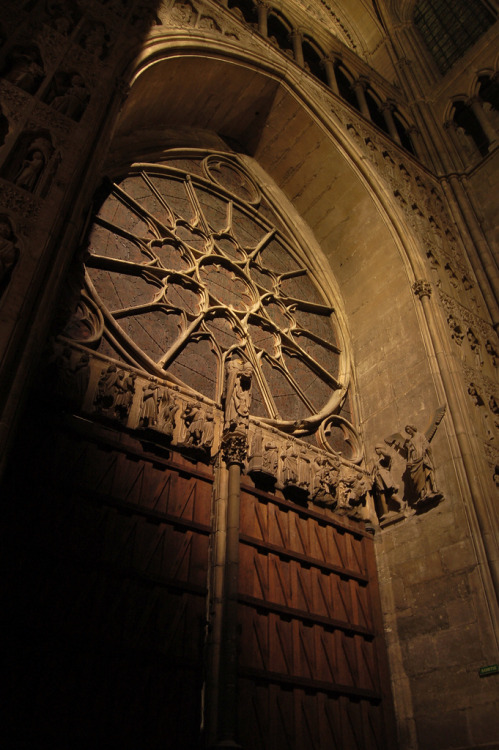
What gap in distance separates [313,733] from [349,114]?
9.32 metres

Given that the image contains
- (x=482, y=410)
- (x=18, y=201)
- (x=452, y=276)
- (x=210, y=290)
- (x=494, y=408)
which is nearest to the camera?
(x=18, y=201)

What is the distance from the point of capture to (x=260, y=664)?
5.15m

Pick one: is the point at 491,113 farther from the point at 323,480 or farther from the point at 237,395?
the point at 237,395

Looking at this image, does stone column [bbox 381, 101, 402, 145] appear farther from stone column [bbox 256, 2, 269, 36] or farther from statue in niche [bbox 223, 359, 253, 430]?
statue in niche [bbox 223, 359, 253, 430]

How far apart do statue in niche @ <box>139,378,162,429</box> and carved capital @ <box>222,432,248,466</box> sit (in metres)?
0.74

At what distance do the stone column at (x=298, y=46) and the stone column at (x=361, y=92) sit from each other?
1.44 m

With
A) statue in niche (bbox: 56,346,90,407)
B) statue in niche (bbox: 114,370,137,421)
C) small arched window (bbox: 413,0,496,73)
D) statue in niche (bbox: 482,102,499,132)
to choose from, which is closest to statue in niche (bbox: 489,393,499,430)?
statue in niche (bbox: 114,370,137,421)

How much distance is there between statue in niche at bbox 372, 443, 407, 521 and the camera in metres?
6.95

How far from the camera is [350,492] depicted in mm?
6934

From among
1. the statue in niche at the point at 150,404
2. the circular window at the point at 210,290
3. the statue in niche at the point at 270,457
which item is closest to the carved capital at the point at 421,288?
the circular window at the point at 210,290

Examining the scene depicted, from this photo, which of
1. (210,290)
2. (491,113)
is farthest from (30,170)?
(491,113)

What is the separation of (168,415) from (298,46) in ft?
27.9

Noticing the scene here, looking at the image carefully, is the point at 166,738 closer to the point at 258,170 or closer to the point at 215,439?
the point at 215,439

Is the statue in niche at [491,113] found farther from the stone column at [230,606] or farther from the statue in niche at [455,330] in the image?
the stone column at [230,606]
